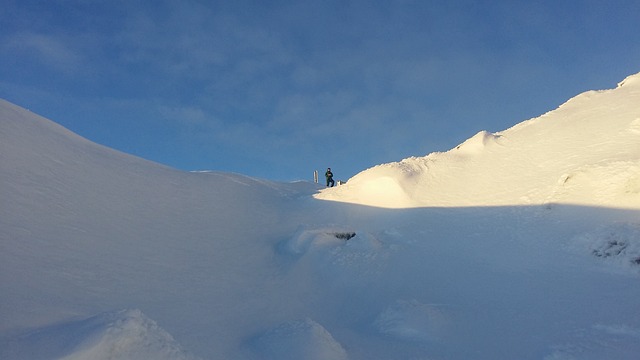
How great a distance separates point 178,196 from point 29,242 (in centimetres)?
752

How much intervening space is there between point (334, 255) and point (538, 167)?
32.8 ft

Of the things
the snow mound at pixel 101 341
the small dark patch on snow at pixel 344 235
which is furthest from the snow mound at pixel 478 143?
the snow mound at pixel 101 341

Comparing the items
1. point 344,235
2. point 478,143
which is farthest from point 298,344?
point 478,143

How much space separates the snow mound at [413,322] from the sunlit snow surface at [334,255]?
0.05 m

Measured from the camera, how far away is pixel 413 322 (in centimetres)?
1012

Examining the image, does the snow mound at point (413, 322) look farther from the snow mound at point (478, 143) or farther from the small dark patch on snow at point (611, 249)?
the snow mound at point (478, 143)

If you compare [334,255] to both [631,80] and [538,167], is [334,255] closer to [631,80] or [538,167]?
[538,167]

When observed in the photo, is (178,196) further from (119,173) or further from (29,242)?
(29,242)

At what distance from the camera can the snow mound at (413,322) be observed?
9.82 metres

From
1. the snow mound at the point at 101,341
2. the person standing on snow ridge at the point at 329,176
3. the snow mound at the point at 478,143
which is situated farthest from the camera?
the person standing on snow ridge at the point at 329,176

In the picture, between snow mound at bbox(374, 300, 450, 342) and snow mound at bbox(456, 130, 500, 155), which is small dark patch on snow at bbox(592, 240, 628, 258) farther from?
snow mound at bbox(456, 130, 500, 155)

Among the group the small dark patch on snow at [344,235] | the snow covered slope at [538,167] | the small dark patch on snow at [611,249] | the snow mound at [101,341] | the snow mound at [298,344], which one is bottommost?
the snow mound at [298,344]

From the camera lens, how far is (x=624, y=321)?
9211 mm

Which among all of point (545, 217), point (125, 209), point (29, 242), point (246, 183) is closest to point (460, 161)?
point (545, 217)
